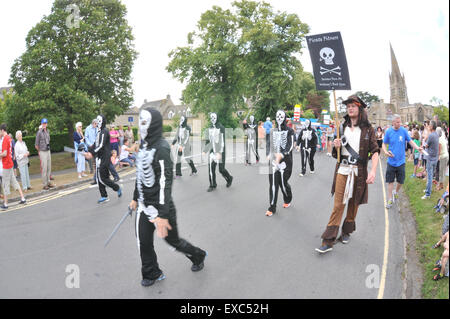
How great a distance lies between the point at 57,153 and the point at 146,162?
1016 inches

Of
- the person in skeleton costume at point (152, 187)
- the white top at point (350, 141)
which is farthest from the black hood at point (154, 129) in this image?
the white top at point (350, 141)

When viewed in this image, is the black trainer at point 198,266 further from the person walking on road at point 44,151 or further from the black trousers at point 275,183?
the person walking on road at point 44,151

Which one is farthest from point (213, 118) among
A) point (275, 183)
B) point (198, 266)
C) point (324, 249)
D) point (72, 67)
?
point (72, 67)

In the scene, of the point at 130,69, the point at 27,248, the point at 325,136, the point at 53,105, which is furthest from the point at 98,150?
the point at 325,136

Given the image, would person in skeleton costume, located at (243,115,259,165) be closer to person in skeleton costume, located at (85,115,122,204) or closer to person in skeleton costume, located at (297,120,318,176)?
person in skeleton costume, located at (297,120,318,176)

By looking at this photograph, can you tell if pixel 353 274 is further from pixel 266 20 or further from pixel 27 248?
pixel 266 20

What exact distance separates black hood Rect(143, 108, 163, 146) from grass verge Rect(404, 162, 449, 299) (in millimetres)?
3742

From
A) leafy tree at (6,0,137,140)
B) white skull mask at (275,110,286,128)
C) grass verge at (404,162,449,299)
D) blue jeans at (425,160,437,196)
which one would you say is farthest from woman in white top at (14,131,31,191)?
blue jeans at (425,160,437,196)

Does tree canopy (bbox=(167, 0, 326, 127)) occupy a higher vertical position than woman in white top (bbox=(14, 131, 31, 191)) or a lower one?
higher

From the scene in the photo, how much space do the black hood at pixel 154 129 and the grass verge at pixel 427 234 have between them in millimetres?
3742

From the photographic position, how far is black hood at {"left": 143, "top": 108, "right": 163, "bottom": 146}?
4.01 meters

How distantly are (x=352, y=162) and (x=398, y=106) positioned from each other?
14335 centimetres

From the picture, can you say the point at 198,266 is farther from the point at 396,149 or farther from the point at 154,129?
the point at 396,149

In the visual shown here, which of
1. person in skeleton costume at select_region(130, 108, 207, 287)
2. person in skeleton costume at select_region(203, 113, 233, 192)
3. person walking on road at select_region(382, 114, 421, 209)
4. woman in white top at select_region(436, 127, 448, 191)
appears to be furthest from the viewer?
person in skeleton costume at select_region(203, 113, 233, 192)
